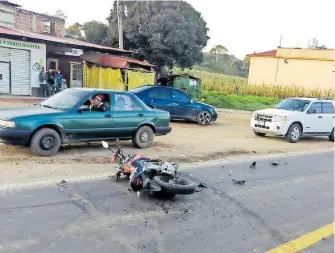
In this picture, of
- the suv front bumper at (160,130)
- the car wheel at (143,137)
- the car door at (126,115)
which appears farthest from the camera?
the suv front bumper at (160,130)

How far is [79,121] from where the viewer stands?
838cm

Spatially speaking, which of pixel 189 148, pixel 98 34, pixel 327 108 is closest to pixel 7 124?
pixel 189 148

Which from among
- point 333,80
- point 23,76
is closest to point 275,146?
point 23,76

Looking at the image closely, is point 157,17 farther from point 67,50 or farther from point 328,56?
point 328,56

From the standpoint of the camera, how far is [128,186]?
21.0 feet

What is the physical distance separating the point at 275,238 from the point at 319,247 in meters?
0.53

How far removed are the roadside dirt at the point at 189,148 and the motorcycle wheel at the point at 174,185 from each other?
2.48m

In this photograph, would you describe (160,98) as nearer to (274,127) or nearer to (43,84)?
(274,127)

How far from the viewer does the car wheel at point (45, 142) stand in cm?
778

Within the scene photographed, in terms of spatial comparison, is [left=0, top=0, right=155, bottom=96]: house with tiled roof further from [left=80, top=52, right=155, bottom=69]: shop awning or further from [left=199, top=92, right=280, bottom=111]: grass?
[left=199, top=92, right=280, bottom=111]: grass

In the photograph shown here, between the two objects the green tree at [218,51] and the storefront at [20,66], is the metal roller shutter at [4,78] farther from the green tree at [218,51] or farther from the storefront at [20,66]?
the green tree at [218,51]

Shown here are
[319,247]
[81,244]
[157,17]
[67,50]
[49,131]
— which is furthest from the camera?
[157,17]

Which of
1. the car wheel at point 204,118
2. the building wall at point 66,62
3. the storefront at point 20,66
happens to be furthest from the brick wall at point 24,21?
the car wheel at point 204,118

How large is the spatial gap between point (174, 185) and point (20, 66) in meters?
18.2
